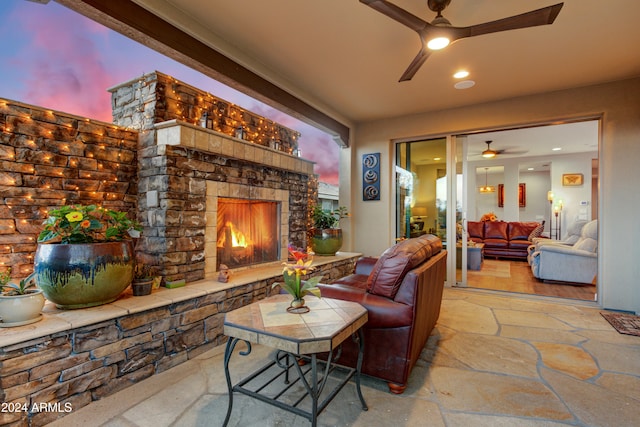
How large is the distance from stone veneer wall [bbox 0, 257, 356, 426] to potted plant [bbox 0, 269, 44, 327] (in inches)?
9.1

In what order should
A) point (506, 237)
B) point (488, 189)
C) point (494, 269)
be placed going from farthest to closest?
point (488, 189)
point (506, 237)
point (494, 269)

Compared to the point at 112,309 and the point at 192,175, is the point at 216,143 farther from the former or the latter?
the point at 112,309

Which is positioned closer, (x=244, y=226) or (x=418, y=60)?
(x=418, y=60)

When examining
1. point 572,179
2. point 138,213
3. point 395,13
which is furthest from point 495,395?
point 572,179

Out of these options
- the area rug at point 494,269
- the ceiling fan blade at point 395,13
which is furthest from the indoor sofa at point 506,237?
the ceiling fan blade at point 395,13

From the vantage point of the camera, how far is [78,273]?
2033mm

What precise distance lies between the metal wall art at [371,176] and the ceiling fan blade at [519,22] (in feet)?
10.5

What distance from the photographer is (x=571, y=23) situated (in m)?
2.65

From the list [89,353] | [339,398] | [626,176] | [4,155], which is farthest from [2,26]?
[626,176]

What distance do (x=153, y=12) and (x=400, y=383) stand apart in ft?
10.4

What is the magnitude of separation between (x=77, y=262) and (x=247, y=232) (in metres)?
1.93

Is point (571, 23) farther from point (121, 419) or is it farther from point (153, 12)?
point (121, 419)

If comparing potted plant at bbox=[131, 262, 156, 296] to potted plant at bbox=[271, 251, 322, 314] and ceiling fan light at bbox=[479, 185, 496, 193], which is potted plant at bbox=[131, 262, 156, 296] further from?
ceiling fan light at bbox=[479, 185, 496, 193]

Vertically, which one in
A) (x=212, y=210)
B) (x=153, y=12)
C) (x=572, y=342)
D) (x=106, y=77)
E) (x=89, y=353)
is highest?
(x=106, y=77)
